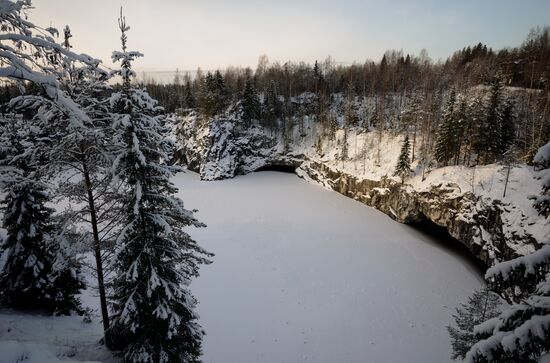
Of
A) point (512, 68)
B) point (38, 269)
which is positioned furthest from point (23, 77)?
point (512, 68)

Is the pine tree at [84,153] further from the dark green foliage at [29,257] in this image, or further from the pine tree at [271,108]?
the pine tree at [271,108]

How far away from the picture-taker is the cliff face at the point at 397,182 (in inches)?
853

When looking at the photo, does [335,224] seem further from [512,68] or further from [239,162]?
[512,68]

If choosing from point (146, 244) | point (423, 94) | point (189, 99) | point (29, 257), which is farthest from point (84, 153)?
point (189, 99)

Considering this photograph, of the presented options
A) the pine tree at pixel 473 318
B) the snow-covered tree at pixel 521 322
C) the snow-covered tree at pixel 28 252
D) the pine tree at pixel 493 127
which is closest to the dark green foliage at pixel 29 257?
the snow-covered tree at pixel 28 252

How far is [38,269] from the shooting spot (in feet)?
40.5

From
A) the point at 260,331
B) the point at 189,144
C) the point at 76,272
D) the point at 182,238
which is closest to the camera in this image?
the point at 182,238

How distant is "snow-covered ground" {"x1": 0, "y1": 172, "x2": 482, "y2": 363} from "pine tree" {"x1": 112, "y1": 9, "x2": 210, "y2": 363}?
187 centimetres

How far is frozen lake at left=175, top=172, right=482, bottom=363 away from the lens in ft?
51.5

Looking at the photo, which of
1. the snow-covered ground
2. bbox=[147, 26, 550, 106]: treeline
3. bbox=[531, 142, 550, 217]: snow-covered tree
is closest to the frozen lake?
the snow-covered ground

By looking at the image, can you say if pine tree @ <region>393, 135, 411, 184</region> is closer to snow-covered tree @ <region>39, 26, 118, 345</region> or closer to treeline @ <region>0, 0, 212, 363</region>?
treeline @ <region>0, 0, 212, 363</region>

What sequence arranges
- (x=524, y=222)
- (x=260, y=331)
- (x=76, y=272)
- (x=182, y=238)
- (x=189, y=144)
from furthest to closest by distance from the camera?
(x=189, y=144) < (x=524, y=222) < (x=260, y=331) < (x=76, y=272) < (x=182, y=238)

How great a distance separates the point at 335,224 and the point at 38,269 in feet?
88.5

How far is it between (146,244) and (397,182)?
1295 inches
